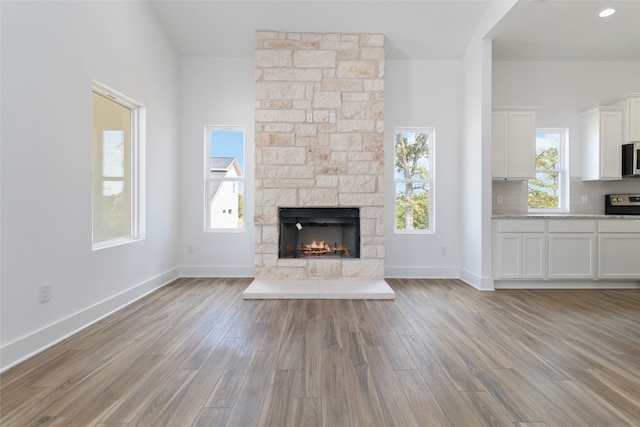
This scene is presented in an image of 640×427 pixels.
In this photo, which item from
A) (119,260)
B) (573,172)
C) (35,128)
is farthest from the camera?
(573,172)

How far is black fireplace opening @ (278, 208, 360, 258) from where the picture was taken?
444 centimetres

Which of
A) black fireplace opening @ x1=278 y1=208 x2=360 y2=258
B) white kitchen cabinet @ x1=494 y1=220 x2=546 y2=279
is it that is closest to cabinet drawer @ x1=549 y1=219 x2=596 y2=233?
white kitchen cabinet @ x1=494 y1=220 x2=546 y2=279

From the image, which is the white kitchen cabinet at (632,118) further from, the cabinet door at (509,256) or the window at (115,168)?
the window at (115,168)

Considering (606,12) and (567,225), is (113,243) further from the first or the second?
(606,12)

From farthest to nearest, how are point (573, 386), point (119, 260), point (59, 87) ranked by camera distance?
1. point (119, 260)
2. point (59, 87)
3. point (573, 386)

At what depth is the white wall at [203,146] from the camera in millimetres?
4820

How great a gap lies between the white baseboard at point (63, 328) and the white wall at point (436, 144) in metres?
3.26

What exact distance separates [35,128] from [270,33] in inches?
118

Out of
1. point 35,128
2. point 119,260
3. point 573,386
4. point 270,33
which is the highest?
point 270,33

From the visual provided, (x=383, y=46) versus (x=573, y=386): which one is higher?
(x=383, y=46)

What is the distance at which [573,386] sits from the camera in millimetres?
1905

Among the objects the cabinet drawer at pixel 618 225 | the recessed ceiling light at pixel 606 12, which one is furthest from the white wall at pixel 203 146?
the cabinet drawer at pixel 618 225

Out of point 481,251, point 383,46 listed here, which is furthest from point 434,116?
point 481,251

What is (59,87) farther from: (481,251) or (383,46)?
(481,251)
